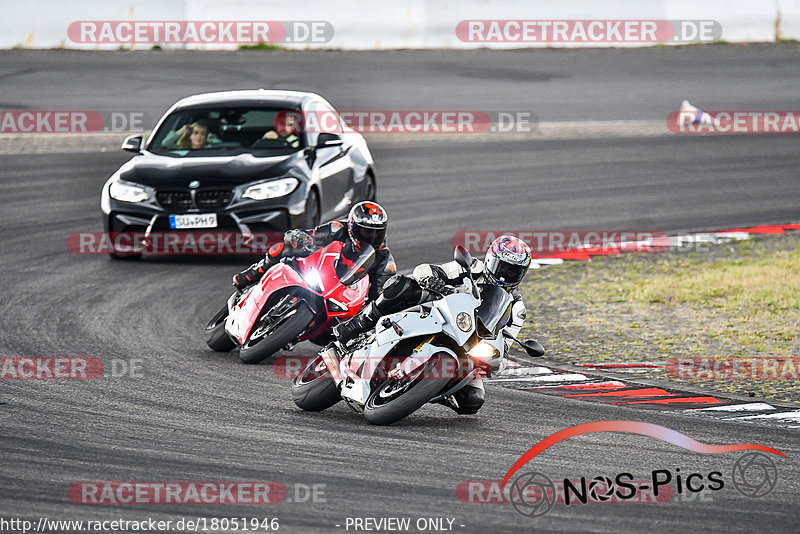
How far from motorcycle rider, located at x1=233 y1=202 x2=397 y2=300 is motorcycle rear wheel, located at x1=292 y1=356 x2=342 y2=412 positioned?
3.66 ft

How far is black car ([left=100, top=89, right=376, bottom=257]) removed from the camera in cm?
1327

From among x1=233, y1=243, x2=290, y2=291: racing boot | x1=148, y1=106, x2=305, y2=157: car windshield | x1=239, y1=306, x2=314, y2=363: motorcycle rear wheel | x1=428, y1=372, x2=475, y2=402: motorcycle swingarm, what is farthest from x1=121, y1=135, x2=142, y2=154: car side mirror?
x1=428, y1=372, x2=475, y2=402: motorcycle swingarm

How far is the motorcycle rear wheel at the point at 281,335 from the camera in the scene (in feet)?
31.3

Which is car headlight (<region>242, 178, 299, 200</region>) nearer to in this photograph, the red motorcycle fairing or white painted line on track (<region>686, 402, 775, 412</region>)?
the red motorcycle fairing

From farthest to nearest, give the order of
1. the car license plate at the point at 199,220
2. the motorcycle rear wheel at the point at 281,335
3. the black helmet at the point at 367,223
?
the car license plate at the point at 199,220, the motorcycle rear wheel at the point at 281,335, the black helmet at the point at 367,223

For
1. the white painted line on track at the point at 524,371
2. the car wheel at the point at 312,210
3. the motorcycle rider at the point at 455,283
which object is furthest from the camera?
the car wheel at the point at 312,210

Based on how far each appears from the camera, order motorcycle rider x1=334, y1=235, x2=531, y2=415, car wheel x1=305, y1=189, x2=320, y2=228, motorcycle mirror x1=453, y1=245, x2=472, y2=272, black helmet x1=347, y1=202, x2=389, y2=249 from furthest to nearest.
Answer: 1. car wheel x1=305, y1=189, x2=320, y2=228
2. black helmet x1=347, y1=202, x2=389, y2=249
3. motorcycle mirror x1=453, y1=245, x2=472, y2=272
4. motorcycle rider x1=334, y1=235, x2=531, y2=415

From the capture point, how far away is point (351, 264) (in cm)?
962

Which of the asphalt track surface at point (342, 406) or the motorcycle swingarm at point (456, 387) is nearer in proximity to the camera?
the asphalt track surface at point (342, 406)

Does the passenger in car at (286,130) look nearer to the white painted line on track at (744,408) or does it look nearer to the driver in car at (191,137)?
the driver in car at (191,137)

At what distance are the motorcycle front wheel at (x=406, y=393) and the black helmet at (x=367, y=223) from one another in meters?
1.51

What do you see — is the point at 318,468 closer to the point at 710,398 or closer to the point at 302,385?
the point at 302,385

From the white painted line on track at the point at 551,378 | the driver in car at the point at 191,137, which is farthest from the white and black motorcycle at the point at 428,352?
the driver in car at the point at 191,137

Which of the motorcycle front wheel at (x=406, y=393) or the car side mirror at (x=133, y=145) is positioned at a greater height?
the car side mirror at (x=133, y=145)
